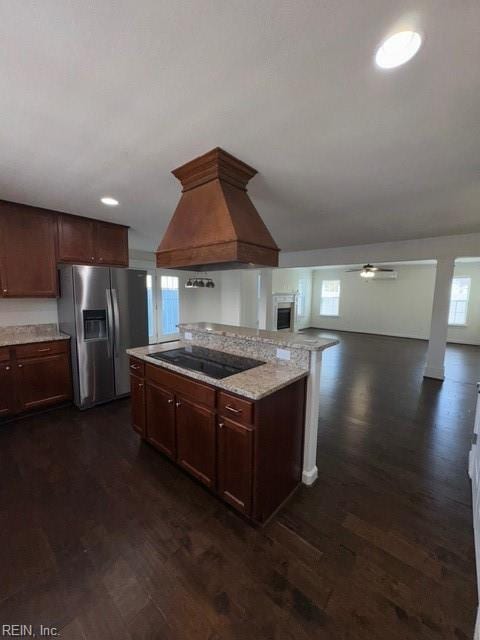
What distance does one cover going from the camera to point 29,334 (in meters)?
3.46

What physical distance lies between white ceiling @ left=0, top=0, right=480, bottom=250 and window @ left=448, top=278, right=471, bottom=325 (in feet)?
21.7

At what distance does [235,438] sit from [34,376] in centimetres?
286

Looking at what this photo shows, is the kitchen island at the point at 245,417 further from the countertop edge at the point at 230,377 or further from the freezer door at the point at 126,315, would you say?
the freezer door at the point at 126,315

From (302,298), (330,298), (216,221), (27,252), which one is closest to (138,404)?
(216,221)

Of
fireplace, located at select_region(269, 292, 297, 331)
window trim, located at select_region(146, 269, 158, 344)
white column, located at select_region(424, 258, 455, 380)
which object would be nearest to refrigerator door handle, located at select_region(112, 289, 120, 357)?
window trim, located at select_region(146, 269, 158, 344)

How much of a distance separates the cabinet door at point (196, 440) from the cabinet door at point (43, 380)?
216 cm

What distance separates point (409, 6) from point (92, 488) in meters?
3.18

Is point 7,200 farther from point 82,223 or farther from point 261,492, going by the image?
point 261,492

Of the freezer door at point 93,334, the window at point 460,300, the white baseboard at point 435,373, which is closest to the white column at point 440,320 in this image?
the white baseboard at point 435,373

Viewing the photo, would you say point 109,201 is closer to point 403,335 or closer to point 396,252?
point 396,252

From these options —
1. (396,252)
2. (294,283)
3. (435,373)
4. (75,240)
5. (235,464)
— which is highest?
(396,252)

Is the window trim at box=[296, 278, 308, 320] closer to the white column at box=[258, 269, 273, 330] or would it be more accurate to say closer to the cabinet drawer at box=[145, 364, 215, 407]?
the white column at box=[258, 269, 273, 330]

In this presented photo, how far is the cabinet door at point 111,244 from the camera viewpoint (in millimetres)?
3670

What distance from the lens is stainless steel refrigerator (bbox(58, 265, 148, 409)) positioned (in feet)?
10.7
